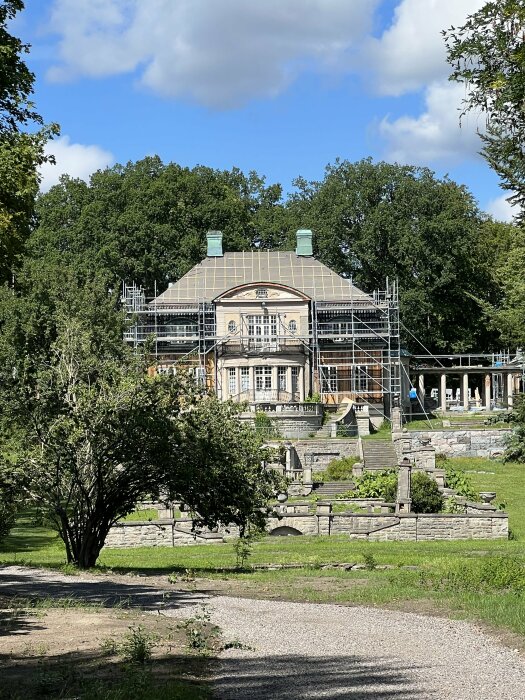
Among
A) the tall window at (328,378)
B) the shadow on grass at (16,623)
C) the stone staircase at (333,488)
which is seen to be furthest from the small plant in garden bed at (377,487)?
the shadow on grass at (16,623)

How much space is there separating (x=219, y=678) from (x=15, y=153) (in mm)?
10911

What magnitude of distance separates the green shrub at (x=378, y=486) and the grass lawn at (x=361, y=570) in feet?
13.1

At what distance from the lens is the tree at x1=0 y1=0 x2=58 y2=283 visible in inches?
736

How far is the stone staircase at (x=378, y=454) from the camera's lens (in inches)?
1960

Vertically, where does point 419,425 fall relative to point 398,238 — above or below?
below

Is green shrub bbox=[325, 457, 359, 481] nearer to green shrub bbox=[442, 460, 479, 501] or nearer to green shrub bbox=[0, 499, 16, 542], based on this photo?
green shrub bbox=[442, 460, 479, 501]

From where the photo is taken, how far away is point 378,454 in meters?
52.0

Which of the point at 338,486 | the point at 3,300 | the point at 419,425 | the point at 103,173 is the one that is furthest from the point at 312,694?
the point at 103,173

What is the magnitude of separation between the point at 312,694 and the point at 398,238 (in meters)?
66.4

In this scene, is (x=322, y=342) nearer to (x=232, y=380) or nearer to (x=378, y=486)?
(x=232, y=380)

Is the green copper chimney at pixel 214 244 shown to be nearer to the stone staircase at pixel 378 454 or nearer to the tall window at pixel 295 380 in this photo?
the tall window at pixel 295 380

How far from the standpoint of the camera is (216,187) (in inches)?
3228

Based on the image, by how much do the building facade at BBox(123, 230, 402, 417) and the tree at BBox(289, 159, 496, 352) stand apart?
24.0 feet

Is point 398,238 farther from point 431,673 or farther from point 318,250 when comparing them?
point 431,673
